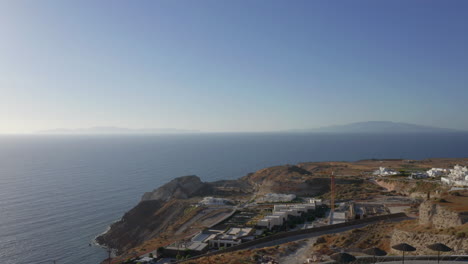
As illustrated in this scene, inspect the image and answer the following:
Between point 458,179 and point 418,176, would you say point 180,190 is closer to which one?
point 418,176

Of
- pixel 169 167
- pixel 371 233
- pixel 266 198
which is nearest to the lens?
pixel 371 233

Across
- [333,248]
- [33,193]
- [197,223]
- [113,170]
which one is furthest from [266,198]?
[113,170]

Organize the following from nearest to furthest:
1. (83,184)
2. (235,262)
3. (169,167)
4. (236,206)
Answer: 1. (235,262)
2. (236,206)
3. (83,184)
4. (169,167)

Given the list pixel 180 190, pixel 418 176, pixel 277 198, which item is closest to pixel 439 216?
pixel 277 198

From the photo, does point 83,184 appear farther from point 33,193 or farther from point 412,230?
point 412,230

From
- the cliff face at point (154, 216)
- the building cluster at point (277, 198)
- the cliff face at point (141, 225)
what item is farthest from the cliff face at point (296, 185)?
the cliff face at point (141, 225)

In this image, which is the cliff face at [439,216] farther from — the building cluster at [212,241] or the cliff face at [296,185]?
the cliff face at [296,185]

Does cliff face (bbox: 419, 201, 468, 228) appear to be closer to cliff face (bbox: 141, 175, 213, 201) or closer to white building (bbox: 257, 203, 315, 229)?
white building (bbox: 257, 203, 315, 229)
